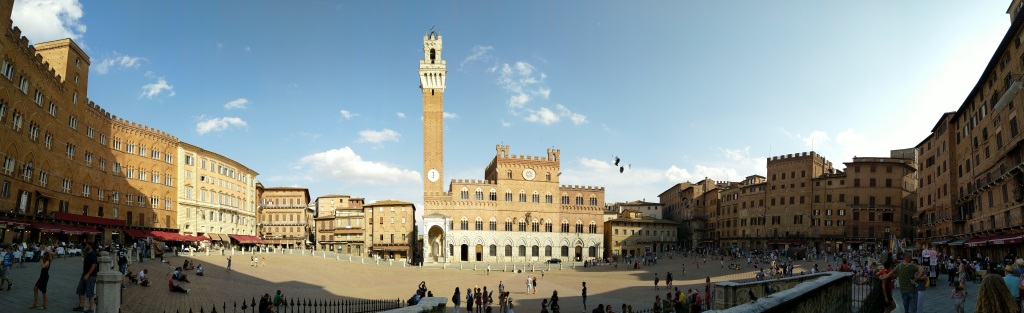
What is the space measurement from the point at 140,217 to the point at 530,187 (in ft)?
151

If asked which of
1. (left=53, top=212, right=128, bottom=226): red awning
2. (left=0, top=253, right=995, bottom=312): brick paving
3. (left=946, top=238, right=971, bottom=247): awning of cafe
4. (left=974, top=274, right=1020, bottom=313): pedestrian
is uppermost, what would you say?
(left=53, top=212, right=128, bottom=226): red awning

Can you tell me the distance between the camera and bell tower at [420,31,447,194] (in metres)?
83.2

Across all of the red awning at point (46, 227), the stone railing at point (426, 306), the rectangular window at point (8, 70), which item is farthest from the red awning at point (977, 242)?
the red awning at point (46, 227)

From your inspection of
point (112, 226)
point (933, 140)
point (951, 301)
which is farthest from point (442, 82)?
point (951, 301)

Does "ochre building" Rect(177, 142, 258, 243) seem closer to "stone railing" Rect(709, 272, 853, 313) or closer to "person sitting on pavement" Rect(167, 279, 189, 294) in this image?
"person sitting on pavement" Rect(167, 279, 189, 294)

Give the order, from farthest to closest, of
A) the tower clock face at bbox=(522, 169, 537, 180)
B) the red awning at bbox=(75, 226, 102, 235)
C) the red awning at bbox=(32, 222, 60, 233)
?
the tower clock face at bbox=(522, 169, 537, 180)
the red awning at bbox=(75, 226, 102, 235)
the red awning at bbox=(32, 222, 60, 233)

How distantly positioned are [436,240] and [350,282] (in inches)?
1270

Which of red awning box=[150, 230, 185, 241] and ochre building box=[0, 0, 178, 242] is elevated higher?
ochre building box=[0, 0, 178, 242]

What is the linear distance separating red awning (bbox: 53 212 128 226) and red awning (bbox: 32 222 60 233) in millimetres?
1964

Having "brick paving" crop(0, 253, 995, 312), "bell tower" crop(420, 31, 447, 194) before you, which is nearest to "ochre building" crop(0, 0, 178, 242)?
"brick paving" crop(0, 253, 995, 312)

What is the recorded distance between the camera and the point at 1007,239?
36000mm

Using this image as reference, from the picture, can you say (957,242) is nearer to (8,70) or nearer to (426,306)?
(426,306)

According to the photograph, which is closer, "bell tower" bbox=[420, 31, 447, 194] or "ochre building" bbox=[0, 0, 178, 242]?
"ochre building" bbox=[0, 0, 178, 242]

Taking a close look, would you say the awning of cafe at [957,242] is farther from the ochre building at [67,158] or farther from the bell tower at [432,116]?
the ochre building at [67,158]
